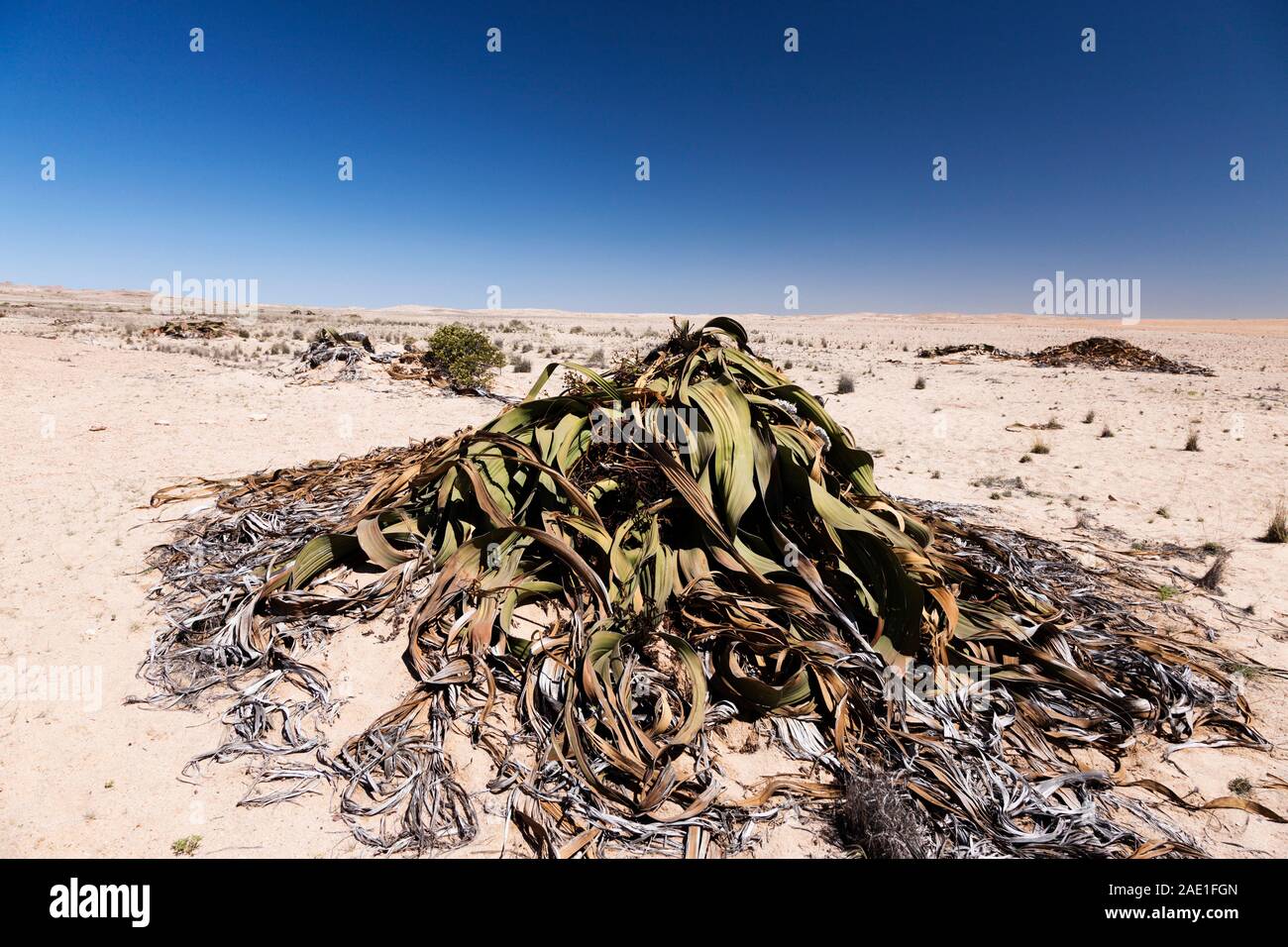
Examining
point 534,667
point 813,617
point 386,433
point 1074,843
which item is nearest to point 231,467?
point 386,433

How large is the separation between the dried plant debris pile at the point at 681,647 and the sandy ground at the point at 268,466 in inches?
5.4

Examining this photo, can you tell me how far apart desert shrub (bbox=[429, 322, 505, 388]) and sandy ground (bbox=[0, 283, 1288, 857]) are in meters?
0.60

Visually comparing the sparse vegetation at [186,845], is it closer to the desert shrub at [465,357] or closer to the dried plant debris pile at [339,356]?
the desert shrub at [465,357]

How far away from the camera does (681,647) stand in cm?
217

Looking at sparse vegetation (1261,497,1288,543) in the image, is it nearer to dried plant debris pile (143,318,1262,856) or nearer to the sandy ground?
the sandy ground

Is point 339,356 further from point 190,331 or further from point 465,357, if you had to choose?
point 190,331

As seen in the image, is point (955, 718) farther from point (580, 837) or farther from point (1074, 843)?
point (580, 837)

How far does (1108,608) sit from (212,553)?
4.85 metres

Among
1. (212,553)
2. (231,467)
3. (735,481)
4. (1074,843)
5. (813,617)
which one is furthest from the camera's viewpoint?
(231,467)

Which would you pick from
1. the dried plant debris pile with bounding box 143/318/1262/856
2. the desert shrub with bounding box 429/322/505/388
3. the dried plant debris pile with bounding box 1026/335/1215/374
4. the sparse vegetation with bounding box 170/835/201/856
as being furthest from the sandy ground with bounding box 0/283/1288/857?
the dried plant debris pile with bounding box 1026/335/1215/374

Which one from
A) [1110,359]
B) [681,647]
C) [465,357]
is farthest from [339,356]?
[1110,359]

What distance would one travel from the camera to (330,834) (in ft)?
5.79

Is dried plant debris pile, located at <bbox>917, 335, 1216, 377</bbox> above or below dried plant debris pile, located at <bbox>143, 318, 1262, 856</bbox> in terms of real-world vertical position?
above

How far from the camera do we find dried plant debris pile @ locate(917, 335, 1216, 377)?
16.5 metres
